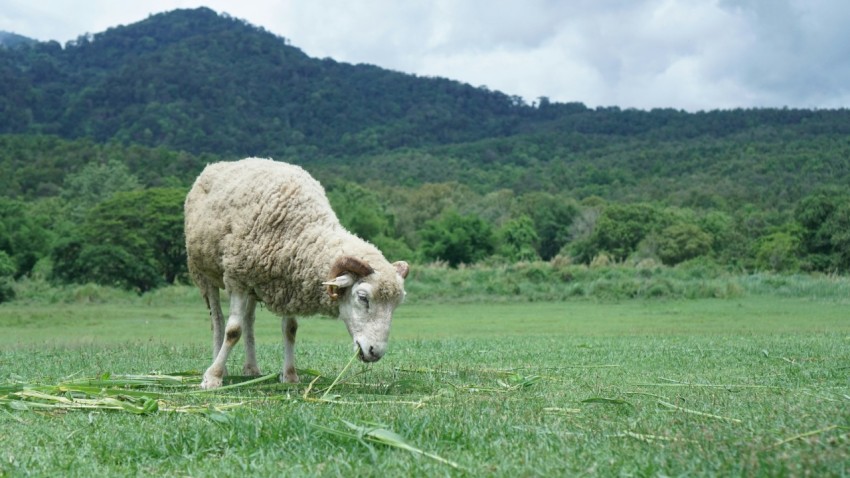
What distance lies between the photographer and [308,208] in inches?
345

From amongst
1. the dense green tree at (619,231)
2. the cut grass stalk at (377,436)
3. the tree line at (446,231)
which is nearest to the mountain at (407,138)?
the tree line at (446,231)

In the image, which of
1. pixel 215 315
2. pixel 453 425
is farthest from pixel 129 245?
pixel 453 425

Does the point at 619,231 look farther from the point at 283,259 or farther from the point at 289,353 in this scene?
the point at 283,259

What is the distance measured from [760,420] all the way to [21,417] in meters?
4.88

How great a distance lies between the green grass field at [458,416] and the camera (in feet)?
13.6

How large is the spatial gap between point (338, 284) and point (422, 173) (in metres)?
126

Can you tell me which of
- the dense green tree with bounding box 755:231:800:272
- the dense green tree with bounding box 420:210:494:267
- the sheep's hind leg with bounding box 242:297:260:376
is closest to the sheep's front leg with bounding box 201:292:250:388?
the sheep's hind leg with bounding box 242:297:260:376

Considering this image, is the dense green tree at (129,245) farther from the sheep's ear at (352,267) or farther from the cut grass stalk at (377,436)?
the cut grass stalk at (377,436)

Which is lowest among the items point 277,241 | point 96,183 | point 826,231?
point 277,241

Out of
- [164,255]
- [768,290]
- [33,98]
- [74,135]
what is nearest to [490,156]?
[74,135]

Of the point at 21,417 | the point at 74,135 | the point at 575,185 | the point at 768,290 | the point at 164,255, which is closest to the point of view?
the point at 21,417

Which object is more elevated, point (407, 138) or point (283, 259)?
point (407, 138)

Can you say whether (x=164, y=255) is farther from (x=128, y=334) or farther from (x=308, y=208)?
(x=308, y=208)

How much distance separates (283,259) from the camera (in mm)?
8422
